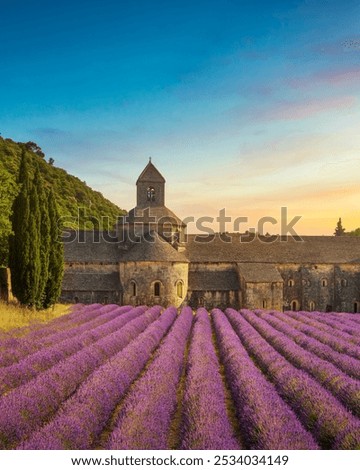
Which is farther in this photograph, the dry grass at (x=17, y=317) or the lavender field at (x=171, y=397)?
the dry grass at (x=17, y=317)

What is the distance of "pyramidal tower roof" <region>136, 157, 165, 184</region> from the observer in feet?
127

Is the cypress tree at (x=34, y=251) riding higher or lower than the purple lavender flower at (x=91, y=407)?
higher

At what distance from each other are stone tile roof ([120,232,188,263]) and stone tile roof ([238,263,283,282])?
5068 millimetres

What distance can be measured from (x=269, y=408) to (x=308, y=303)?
103 ft

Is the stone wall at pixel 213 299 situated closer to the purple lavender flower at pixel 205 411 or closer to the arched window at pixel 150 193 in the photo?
the arched window at pixel 150 193

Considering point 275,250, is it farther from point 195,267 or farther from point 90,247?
point 90,247

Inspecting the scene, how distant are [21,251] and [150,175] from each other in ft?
60.9

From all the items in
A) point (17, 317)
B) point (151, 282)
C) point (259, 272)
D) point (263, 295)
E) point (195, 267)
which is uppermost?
point (195, 267)

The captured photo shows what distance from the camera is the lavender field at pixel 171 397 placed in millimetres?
6281

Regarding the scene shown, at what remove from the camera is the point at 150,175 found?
38.9 metres

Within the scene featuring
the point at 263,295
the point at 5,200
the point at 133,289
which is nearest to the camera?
the point at 5,200

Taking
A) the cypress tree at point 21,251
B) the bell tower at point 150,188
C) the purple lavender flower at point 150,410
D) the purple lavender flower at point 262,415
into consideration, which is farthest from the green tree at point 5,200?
the bell tower at point 150,188

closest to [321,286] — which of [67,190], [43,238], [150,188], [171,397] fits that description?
[150,188]

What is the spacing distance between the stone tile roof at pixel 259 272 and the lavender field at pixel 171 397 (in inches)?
724
